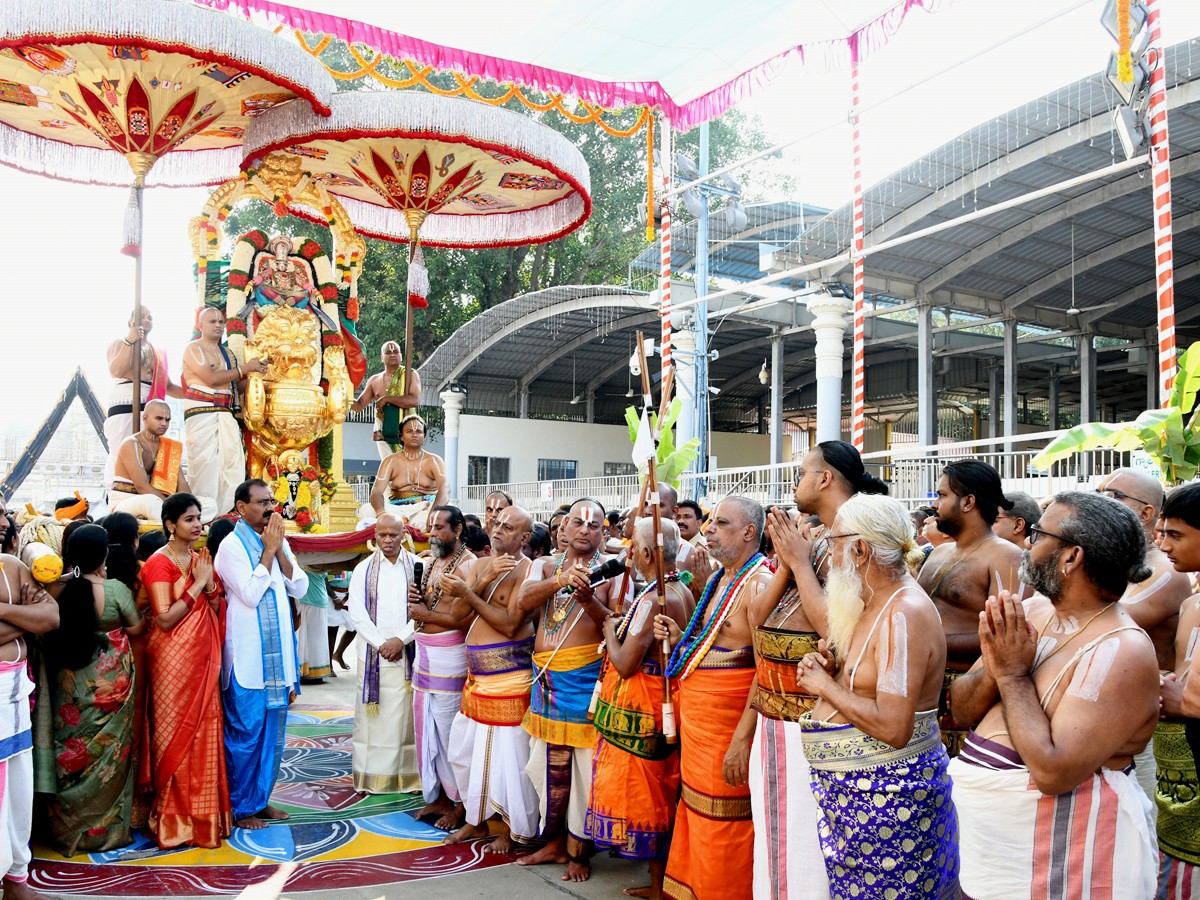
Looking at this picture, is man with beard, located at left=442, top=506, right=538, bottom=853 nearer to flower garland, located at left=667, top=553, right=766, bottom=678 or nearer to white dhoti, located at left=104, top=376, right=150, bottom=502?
flower garland, located at left=667, top=553, right=766, bottom=678

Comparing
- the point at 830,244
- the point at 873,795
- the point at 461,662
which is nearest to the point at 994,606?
the point at 873,795

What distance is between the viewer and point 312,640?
9539 millimetres

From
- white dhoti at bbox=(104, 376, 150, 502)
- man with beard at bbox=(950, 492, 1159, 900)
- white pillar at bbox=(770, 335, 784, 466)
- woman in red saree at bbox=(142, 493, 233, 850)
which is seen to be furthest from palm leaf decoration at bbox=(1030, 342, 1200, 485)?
white pillar at bbox=(770, 335, 784, 466)

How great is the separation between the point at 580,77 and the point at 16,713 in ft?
20.1

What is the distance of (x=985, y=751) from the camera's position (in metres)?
2.54

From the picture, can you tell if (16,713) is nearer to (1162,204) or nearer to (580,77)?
(580,77)

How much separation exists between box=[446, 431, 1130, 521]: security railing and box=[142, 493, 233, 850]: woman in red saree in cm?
270

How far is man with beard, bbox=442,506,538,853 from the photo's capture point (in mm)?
4949

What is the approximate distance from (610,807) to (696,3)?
17.2 ft

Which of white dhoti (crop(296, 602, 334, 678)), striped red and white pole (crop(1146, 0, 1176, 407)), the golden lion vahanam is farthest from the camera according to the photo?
white dhoti (crop(296, 602, 334, 678))

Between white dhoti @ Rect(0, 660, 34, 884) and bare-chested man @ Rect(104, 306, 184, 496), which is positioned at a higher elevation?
bare-chested man @ Rect(104, 306, 184, 496)

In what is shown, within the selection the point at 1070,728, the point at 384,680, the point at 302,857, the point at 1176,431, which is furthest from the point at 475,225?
the point at 1070,728

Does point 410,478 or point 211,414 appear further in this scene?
point 410,478

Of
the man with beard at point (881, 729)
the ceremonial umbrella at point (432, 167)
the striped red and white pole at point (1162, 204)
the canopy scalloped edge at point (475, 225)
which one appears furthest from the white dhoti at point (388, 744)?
the canopy scalloped edge at point (475, 225)
